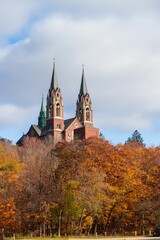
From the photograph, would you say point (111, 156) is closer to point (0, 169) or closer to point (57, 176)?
point (57, 176)

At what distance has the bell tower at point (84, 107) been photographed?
12438cm

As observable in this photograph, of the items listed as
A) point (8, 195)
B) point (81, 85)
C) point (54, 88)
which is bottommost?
point (8, 195)

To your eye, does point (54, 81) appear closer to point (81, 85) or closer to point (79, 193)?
point (81, 85)

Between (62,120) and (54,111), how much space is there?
11.2 feet

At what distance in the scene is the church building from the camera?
115 m

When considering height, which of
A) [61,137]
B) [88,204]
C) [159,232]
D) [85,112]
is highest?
[85,112]

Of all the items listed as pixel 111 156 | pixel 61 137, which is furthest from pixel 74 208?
pixel 61 137

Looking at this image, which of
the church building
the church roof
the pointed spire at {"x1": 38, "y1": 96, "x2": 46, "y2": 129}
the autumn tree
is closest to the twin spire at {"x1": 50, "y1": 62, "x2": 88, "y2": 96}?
the church building

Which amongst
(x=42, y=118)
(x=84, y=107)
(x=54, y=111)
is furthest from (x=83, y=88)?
(x=42, y=118)

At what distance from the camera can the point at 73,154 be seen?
1783 inches

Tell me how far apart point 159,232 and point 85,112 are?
83.5 metres

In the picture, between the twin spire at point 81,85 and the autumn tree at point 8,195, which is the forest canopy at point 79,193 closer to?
the autumn tree at point 8,195

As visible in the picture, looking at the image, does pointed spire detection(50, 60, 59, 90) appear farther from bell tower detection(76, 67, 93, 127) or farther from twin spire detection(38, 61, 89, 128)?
bell tower detection(76, 67, 93, 127)

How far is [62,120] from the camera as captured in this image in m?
119
